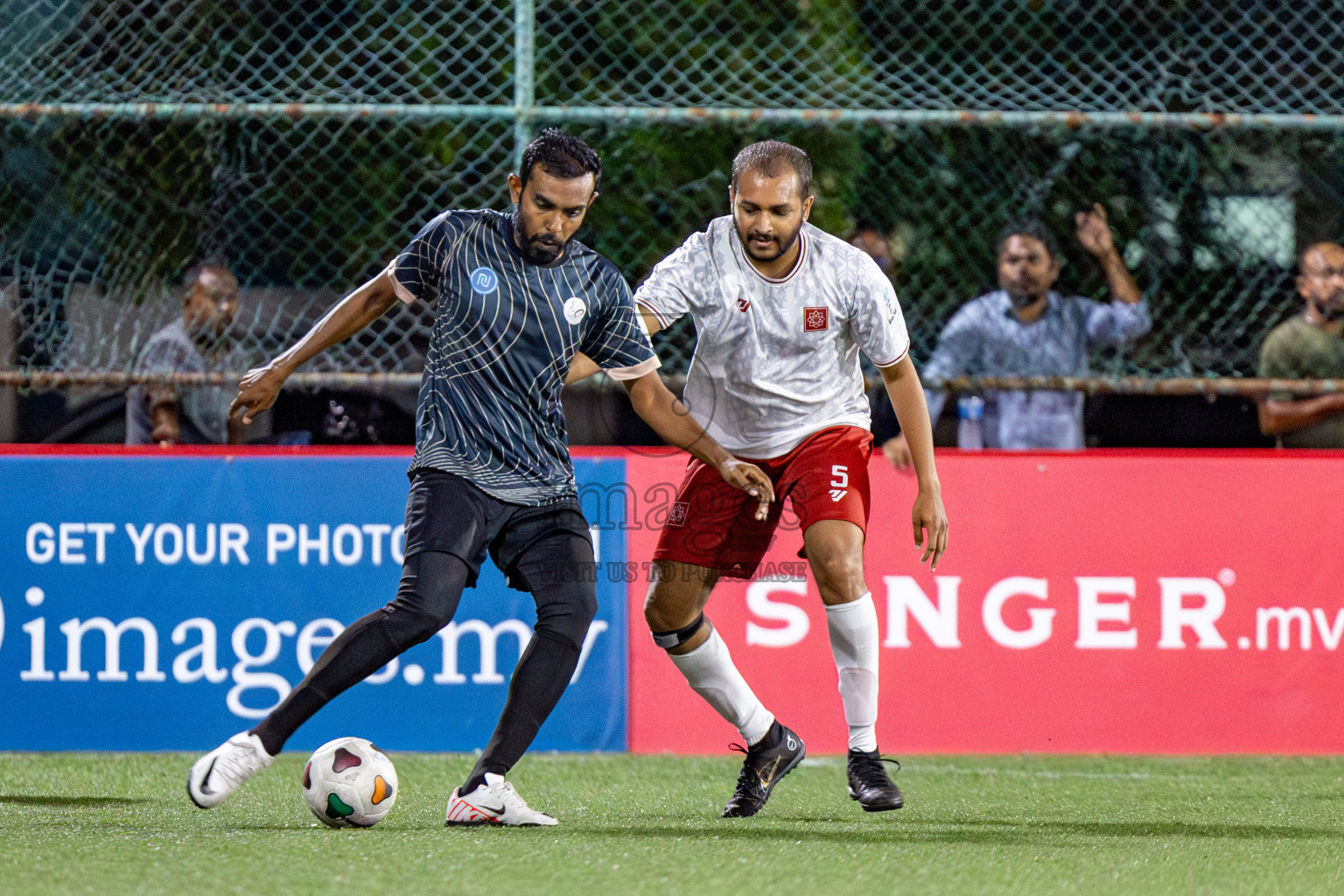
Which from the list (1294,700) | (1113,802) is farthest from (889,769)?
(1294,700)

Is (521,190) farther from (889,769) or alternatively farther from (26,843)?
(889,769)

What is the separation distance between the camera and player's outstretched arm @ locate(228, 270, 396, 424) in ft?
14.0

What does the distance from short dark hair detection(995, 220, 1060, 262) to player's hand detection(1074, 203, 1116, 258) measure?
5.2 inches

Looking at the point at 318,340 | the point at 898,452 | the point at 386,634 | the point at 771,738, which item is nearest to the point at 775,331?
the point at 898,452

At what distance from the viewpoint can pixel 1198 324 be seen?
22.1ft

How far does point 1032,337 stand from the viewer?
6.57 m

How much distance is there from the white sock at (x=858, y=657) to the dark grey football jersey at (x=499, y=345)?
2.81 ft

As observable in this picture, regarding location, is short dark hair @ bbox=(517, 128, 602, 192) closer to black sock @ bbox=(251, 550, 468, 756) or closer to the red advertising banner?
black sock @ bbox=(251, 550, 468, 756)

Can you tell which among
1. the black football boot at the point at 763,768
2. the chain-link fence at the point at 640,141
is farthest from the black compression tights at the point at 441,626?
the chain-link fence at the point at 640,141

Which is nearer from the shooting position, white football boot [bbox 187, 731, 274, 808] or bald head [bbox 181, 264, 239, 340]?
white football boot [bbox 187, 731, 274, 808]

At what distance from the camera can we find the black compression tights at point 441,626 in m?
4.14

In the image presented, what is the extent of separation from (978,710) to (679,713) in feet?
3.61

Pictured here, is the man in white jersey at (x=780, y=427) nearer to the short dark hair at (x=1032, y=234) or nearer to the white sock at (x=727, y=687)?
the white sock at (x=727, y=687)

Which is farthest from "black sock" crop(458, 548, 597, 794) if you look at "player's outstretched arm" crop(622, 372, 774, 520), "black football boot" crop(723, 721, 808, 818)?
"black football boot" crop(723, 721, 808, 818)
